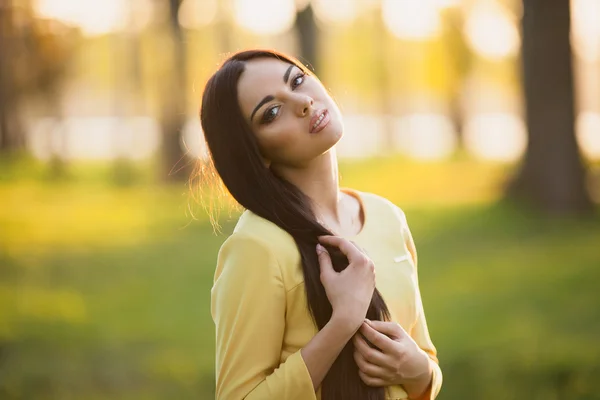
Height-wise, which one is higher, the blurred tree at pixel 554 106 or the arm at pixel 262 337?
the arm at pixel 262 337

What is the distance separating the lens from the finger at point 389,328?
2.33m

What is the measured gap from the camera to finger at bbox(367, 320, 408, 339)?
2330 millimetres

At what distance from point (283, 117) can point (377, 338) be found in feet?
2.19

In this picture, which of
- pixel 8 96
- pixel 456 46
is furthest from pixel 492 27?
pixel 8 96

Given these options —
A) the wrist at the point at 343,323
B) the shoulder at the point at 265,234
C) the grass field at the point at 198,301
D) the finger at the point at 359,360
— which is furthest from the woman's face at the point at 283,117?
the grass field at the point at 198,301

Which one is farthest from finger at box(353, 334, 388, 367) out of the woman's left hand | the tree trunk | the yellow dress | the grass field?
the tree trunk

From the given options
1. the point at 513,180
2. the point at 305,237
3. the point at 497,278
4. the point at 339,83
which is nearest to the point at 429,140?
the point at 339,83

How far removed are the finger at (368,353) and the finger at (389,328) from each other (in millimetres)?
53

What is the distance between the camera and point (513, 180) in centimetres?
1264

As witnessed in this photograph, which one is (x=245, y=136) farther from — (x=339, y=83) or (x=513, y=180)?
(x=339, y=83)

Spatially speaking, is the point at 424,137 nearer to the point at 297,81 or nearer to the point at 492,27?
the point at 492,27

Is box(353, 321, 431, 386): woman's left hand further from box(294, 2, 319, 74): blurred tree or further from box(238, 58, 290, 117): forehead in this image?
box(294, 2, 319, 74): blurred tree

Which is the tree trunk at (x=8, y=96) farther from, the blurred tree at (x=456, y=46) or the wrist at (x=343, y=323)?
the wrist at (x=343, y=323)

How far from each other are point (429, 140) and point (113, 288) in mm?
31682
